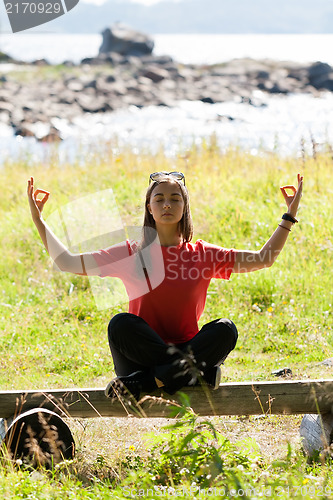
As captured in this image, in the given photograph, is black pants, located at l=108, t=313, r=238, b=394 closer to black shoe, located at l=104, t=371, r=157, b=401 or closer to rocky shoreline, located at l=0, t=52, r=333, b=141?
black shoe, located at l=104, t=371, r=157, b=401

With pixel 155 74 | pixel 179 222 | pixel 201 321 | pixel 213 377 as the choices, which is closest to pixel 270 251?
pixel 179 222

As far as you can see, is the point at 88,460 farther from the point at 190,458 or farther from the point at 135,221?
the point at 135,221

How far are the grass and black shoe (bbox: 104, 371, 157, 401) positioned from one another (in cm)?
24

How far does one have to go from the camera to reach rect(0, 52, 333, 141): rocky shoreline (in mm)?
35188

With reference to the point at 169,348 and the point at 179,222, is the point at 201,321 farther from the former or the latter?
the point at 169,348

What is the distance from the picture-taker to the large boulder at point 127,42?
64250mm

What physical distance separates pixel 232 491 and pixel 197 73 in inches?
2032

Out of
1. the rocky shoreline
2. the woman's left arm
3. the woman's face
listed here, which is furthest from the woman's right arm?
the rocky shoreline

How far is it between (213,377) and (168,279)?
53cm

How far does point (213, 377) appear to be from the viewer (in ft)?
10.3

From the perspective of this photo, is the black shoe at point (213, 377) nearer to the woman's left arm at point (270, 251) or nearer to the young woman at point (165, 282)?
the young woman at point (165, 282)

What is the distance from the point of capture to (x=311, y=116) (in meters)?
27.8

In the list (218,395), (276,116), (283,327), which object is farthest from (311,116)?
(218,395)

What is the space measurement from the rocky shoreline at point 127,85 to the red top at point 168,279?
83.9 feet
